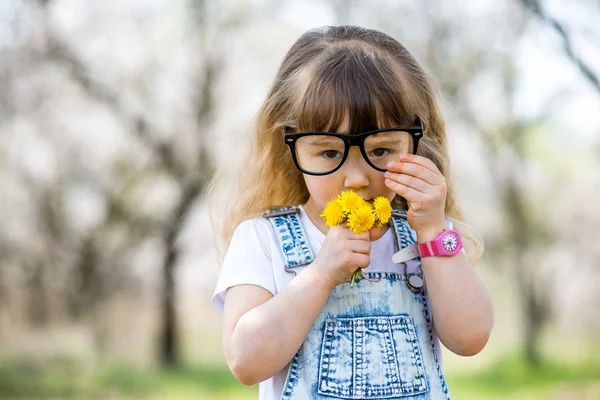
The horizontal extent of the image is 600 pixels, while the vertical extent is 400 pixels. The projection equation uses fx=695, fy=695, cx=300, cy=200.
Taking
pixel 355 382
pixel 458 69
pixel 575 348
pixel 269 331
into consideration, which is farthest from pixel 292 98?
pixel 575 348

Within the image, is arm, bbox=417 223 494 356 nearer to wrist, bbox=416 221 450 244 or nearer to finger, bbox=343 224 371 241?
wrist, bbox=416 221 450 244

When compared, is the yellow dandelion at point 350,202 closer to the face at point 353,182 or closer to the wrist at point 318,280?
the face at point 353,182

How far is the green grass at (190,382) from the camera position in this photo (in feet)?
18.7

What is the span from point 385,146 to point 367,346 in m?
0.45

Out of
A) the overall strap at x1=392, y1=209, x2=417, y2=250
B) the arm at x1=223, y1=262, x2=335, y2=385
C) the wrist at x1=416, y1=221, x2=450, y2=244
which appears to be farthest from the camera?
the overall strap at x1=392, y1=209, x2=417, y2=250

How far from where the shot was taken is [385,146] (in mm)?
1539

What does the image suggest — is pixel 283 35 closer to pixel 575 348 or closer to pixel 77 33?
pixel 77 33

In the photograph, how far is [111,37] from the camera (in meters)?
7.18

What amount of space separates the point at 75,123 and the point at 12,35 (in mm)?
1026

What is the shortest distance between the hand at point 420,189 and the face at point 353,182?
4 centimetres

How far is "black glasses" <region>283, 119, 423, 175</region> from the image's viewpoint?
4.90 feet

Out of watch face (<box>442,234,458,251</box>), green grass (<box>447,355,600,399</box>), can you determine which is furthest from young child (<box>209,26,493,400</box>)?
green grass (<box>447,355,600,399</box>)

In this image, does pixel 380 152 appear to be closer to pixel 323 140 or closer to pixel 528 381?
pixel 323 140

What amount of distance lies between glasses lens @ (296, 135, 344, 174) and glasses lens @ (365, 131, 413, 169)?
0.06 metres
